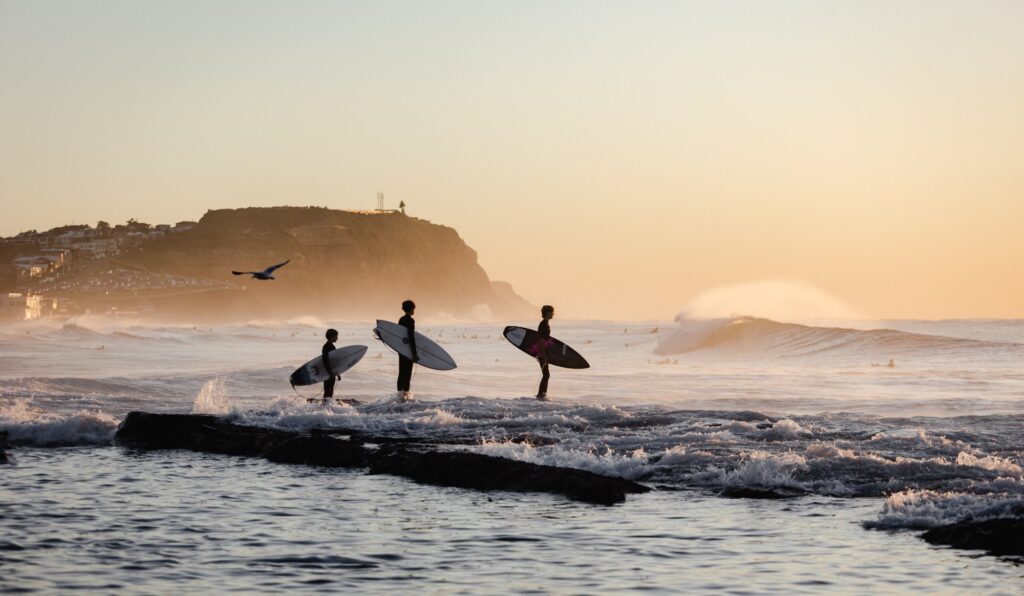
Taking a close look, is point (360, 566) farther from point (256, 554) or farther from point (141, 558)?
point (141, 558)

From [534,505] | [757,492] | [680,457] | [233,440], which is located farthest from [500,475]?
[233,440]

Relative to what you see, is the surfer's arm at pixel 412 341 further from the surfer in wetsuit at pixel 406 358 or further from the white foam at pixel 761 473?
the white foam at pixel 761 473

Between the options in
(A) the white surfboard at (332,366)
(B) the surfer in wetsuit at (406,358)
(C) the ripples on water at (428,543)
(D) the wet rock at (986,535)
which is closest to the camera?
(C) the ripples on water at (428,543)

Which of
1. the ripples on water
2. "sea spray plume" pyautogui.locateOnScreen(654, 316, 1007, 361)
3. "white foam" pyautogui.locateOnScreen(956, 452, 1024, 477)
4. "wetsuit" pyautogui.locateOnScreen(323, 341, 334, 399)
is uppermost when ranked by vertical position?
"sea spray plume" pyautogui.locateOnScreen(654, 316, 1007, 361)

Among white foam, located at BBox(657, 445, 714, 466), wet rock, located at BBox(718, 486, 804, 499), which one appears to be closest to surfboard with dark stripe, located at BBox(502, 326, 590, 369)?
white foam, located at BBox(657, 445, 714, 466)

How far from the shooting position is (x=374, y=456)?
15227 millimetres

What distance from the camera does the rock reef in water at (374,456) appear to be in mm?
12841

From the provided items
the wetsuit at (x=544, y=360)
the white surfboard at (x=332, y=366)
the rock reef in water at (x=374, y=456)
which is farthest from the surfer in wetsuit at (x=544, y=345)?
the rock reef in water at (x=374, y=456)

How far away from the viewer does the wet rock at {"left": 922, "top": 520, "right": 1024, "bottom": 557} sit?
9727 mm

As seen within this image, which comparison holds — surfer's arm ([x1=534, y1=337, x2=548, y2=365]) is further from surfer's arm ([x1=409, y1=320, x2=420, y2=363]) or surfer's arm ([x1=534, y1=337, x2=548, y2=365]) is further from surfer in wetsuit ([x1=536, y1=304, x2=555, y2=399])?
surfer's arm ([x1=409, y1=320, x2=420, y2=363])

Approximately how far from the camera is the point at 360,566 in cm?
931

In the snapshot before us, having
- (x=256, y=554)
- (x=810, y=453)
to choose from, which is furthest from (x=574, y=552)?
(x=810, y=453)

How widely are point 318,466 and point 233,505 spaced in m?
3.22

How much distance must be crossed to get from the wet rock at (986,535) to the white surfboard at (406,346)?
1427cm
